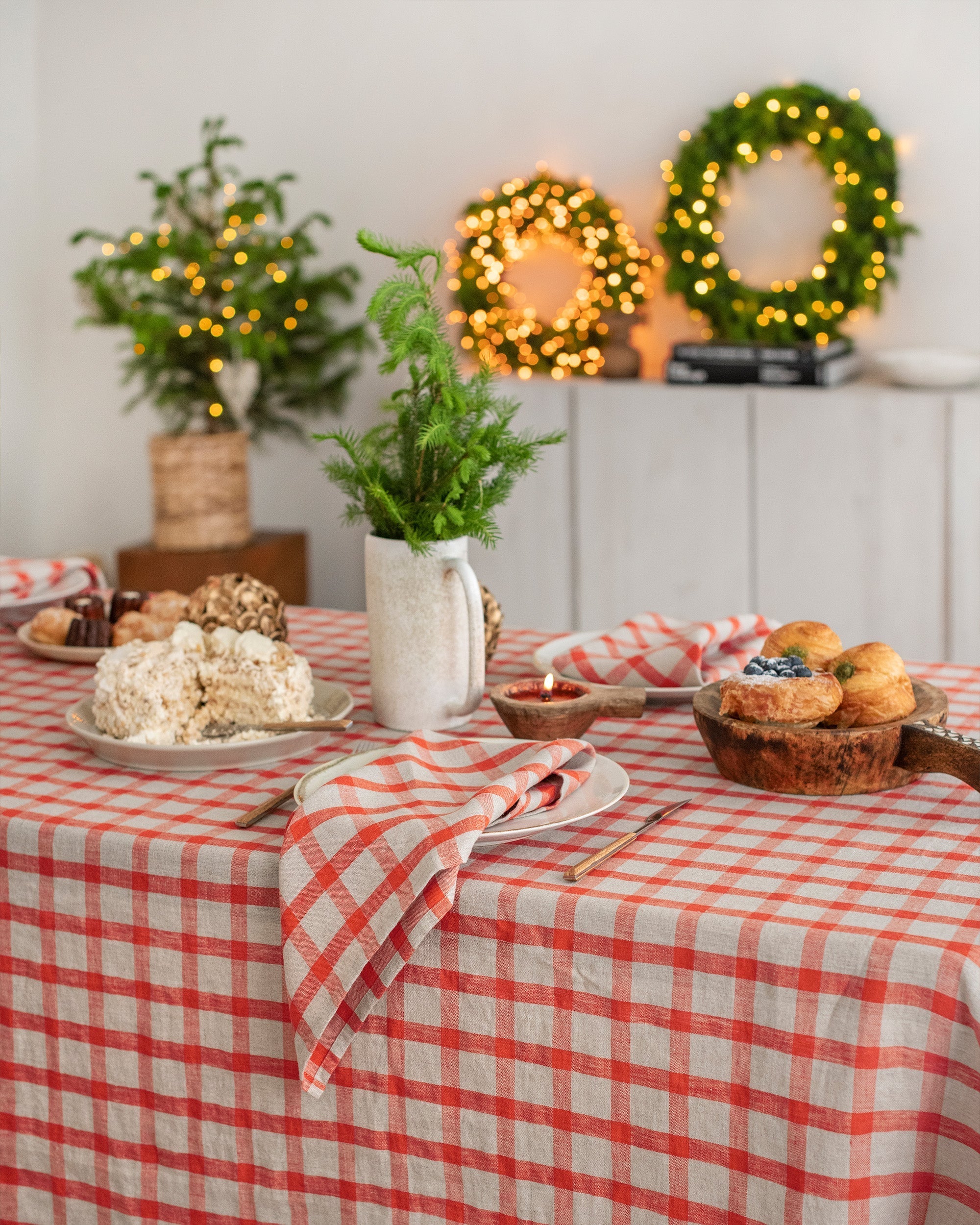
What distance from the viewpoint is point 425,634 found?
1.42 m

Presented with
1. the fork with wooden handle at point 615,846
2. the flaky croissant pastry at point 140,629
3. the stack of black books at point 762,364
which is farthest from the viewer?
the stack of black books at point 762,364

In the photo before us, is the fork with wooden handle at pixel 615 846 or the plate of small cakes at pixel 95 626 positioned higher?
the plate of small cakes at pixel 95 626

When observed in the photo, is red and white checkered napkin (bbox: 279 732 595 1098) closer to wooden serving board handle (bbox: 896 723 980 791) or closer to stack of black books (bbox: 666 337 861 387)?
wooden serving board handle (bbox: 896 723 980 791)

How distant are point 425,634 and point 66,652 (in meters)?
0.55

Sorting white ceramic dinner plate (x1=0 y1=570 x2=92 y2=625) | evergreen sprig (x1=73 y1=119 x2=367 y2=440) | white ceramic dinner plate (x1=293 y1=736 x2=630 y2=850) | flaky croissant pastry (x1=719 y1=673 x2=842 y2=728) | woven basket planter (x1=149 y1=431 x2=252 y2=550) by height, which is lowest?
white ceramic dinner plate (x1=293 y1=736 x2=630 y2=850)

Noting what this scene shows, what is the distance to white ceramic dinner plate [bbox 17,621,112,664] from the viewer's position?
67.6 inches

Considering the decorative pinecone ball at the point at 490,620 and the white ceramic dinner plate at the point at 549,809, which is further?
the decorative pinecone ball at the point at 490,620

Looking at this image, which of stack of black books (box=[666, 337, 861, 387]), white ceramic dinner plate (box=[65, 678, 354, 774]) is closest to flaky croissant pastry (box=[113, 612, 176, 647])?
white ceramic dinner plate (box=[65, 678, 354, 774])

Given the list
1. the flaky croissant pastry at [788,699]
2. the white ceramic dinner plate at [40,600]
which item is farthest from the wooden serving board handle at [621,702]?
the white ceramic dinner plate at [40,600]

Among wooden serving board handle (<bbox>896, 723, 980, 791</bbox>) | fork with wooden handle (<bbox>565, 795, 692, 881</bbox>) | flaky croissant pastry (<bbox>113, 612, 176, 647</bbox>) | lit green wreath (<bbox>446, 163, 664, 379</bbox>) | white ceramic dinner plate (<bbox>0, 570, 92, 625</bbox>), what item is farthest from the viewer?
lit green wreath (<bbox>446, 163, 664, 379</bbox>)

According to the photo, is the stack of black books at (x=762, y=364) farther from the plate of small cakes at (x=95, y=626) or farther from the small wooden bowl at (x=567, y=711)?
the small wooden bowl at (x=567, y=711)

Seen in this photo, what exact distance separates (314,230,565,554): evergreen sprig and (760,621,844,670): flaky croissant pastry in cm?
29

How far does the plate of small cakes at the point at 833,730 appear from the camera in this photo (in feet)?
3.94

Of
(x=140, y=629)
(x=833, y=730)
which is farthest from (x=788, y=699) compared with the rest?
(x=140, y=629)
